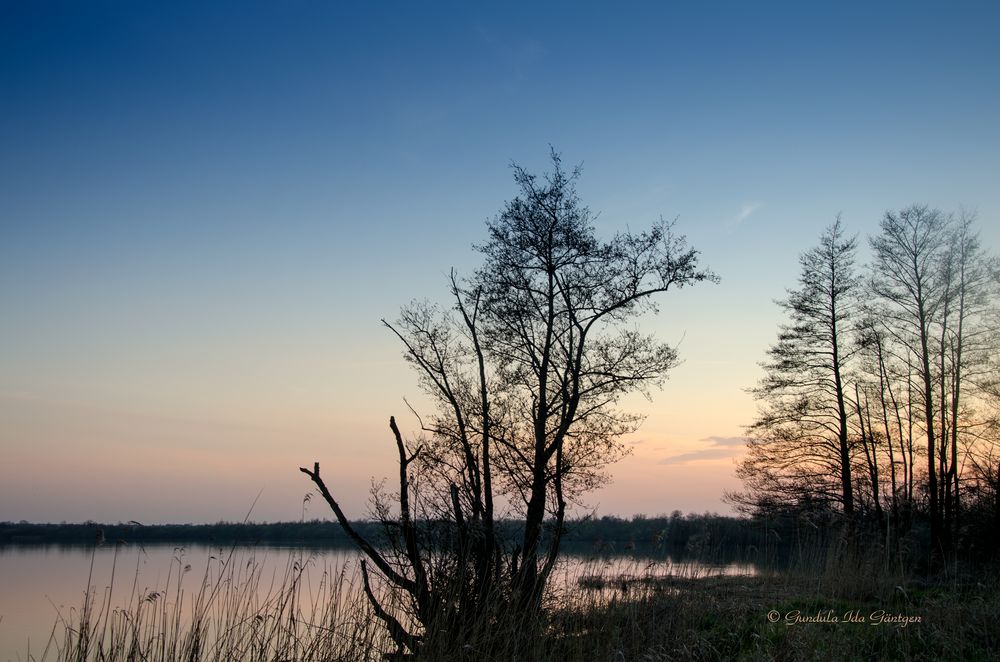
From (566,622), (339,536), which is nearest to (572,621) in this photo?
(566,622)

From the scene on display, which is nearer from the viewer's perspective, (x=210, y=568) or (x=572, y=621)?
(x=210, y=568)

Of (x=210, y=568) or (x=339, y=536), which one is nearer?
(x=210, y=568)

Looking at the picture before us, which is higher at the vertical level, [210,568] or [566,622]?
[210,568]

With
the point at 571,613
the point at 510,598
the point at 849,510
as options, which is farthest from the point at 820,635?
the point at 849,510

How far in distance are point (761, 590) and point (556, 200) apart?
7686 mm

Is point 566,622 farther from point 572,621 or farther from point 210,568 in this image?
point 210,568

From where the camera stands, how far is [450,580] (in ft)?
24.5

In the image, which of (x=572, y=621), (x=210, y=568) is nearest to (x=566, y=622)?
(x=572, y=621)

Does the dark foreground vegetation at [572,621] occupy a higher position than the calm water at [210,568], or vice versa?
the calm water at [210,568]

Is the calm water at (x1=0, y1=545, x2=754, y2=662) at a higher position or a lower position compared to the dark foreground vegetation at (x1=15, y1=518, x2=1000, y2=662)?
higher

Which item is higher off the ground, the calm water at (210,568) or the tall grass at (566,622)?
the calm water at (210,568)

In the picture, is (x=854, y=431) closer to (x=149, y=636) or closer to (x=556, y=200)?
(x=556, y=200)

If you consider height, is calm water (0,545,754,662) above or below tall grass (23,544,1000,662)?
above

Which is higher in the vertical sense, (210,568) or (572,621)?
(210,568)
